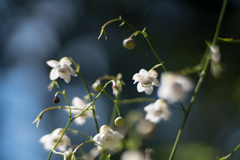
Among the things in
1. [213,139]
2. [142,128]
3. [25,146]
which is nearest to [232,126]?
[213,139]

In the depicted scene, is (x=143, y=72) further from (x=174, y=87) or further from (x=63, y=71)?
(x=174, y=87)

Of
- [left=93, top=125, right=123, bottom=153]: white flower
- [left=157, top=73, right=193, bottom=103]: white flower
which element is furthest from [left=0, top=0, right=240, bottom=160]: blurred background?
[left=157, top=73, right=193, bottom=103]: white flower

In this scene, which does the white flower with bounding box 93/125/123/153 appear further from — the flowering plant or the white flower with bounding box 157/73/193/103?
the white flower with bounding box 157/73/193/103

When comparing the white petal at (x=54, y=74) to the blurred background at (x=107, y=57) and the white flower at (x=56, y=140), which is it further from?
the blurred background at (x=107, y=57)

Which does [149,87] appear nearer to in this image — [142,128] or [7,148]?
[142,128]

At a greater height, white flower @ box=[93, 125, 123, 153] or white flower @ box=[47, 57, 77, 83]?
white flower @ box=[47, 57, 77, 83]

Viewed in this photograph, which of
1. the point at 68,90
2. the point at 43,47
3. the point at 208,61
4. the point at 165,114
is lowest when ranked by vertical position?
the point at 68,90
